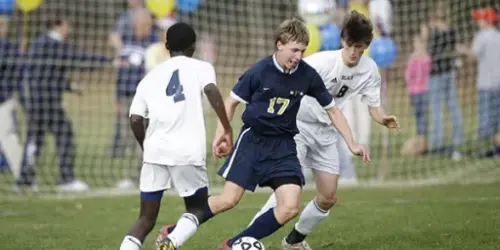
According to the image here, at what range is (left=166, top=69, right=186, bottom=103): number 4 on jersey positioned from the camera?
6973 millimetres

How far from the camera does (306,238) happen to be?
8602 mm

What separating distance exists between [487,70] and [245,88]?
832 centimetres

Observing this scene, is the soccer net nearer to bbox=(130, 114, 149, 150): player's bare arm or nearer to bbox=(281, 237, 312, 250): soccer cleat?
bbox=(281, 237, 312, 250): soccer cleat

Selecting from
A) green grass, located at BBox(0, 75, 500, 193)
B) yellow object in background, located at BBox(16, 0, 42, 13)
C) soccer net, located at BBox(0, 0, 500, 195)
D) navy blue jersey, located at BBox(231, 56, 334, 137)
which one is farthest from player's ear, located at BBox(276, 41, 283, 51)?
yellow object in background, located at BBox(16, 0, 42, 13)

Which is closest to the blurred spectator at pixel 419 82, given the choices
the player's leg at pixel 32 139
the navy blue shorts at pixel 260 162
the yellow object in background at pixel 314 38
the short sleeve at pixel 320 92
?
the yellow object in background at pixel 314 38

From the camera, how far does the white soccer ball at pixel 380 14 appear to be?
1325 cm

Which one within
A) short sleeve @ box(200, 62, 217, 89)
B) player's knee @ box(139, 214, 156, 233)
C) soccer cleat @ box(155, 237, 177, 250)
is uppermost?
short sleeve @ box(200, 62, 217, 89)

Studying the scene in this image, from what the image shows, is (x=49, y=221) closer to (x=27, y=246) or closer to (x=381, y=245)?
(x=27, y=246)

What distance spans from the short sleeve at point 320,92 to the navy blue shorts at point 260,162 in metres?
0.41

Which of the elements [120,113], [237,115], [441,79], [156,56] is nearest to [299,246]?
[156,56]

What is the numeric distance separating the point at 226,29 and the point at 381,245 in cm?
1009

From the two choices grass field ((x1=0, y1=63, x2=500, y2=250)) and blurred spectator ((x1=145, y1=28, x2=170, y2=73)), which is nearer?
grass field ((x1=0, y1=63, x2=500, y2=250))

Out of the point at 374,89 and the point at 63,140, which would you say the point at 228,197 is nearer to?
the point at 374,89

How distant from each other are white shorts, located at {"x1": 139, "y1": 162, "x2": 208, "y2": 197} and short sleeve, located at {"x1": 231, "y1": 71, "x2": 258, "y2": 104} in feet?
1.97
